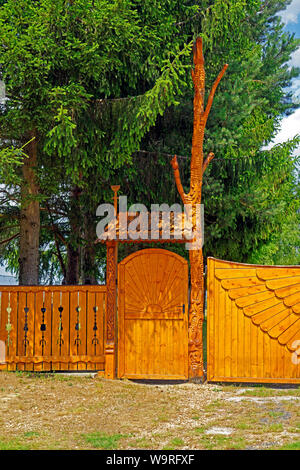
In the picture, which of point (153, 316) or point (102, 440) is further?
point (153, 316)

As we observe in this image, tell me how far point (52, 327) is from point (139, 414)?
2.80m

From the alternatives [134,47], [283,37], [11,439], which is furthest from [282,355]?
[283,37]

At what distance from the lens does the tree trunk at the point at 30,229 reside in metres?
11.6

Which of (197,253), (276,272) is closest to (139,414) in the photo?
(197,253)

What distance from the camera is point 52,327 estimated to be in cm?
908

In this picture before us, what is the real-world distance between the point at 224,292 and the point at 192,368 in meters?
1.34

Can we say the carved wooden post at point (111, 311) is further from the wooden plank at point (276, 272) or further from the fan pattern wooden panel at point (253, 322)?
the wooden plank at point (276, 272)

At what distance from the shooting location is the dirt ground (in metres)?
5.63

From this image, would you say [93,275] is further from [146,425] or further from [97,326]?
[146,425]

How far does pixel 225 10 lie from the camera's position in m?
10.9

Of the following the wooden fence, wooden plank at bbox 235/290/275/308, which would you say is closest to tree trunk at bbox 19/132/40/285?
the wooden fence

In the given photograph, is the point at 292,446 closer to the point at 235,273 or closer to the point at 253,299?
the point at 253,299

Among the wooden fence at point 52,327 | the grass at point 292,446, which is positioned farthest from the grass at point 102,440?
the wooden fence at point 52,327

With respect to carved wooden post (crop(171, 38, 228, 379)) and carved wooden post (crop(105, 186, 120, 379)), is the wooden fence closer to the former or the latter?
carved wooden post (crop(105, 186, 120, 379))
